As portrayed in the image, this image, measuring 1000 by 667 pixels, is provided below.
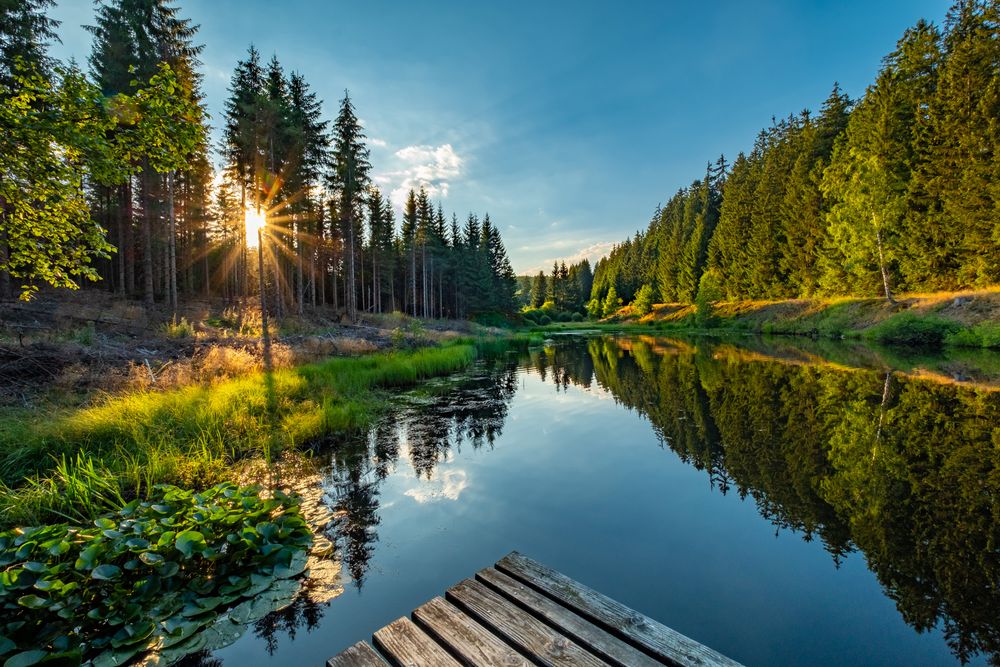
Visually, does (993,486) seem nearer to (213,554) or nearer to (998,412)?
(998,412)

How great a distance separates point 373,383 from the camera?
45.4 feet

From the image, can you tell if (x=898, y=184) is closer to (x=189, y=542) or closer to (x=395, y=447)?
(x=395, y=447)

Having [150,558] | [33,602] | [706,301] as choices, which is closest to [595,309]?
[706,301]

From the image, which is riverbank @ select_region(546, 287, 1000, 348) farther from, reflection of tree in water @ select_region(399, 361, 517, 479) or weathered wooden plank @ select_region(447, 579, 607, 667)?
weathered wooden plank @ select_region(447, 579, 607, 667)

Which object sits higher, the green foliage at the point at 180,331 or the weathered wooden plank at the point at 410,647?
the green foliage at the point at 180,331

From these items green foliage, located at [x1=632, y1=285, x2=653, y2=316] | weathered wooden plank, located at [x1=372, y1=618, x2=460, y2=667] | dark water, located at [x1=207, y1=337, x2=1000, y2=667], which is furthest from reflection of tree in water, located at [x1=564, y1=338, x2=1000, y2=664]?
green foliage, located at [x1=632, y1=285, x2=653, y2=316]

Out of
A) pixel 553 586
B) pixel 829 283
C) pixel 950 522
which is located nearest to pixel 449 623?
pixel 553 586

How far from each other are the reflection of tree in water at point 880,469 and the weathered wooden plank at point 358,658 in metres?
4.46

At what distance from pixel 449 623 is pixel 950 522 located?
6139mm

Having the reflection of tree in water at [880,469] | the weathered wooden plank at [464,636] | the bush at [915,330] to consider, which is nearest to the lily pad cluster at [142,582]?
the weathered wooden plank at [464,636]

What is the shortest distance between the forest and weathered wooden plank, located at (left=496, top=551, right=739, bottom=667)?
727 cm

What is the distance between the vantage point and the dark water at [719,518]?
335cm

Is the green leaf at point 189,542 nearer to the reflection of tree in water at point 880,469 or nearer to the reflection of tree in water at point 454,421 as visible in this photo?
the reflection of tree in water at point 454,421

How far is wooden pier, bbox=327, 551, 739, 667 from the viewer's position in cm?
237
